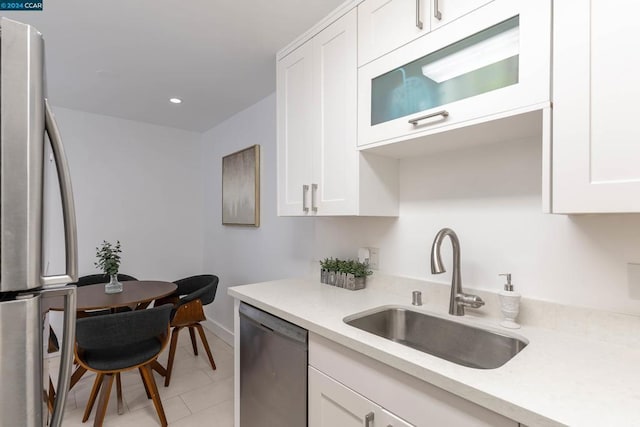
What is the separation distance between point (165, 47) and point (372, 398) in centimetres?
222

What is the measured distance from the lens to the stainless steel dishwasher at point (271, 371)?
4.33 feet

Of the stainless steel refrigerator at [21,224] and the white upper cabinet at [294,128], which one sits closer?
the stainless steel refrigerator at [21,224]

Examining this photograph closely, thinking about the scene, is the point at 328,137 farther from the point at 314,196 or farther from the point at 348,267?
the point at 348,267

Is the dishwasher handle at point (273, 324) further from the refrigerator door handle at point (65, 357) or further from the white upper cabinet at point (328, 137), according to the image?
the refrigerator door handle at point (65, 357)

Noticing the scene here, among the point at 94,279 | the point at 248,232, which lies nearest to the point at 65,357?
the point at 248,232

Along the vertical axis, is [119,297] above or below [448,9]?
below

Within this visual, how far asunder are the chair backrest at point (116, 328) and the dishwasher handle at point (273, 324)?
58 cm

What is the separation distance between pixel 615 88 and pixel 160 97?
3058 mm

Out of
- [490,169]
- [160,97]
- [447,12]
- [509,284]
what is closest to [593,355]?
[509,284]

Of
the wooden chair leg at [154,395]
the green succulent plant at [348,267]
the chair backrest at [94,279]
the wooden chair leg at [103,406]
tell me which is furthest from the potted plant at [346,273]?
the chair backrest at [94,279]

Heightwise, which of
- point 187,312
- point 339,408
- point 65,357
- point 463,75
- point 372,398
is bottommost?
point 187,312

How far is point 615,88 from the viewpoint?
2.64 feet

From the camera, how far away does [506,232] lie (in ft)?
4.18

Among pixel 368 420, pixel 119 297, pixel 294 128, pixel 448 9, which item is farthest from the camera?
pixel 119 297
